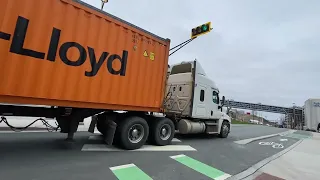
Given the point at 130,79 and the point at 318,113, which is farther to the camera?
the point at 318,113

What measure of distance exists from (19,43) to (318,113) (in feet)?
92.2

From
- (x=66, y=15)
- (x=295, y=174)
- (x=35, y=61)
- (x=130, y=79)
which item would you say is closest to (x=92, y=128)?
(x=130, y=79)

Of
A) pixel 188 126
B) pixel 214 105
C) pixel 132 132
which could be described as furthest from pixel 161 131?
pixel 214 105

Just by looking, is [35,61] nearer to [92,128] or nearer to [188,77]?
[92,128]

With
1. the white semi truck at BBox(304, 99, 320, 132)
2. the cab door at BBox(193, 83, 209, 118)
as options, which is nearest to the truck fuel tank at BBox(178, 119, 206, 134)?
the cab door at BBox(193, 83, 209, 118)

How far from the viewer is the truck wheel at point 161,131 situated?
812cm

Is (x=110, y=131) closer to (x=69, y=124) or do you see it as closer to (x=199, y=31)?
(x=69, y=124)

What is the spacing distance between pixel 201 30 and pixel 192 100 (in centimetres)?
383

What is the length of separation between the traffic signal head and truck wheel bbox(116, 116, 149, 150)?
6.27 m

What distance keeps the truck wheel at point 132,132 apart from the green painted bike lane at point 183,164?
1418mm

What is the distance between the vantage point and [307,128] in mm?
26422

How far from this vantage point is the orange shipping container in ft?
16.1

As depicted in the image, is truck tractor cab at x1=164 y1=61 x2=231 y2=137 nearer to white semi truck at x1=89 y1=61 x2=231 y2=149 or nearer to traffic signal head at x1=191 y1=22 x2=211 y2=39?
white semi truck at x1=89 y1=61 x2=231 y2=149

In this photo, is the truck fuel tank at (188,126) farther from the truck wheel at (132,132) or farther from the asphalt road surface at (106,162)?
the truck wheel at (132,132)
